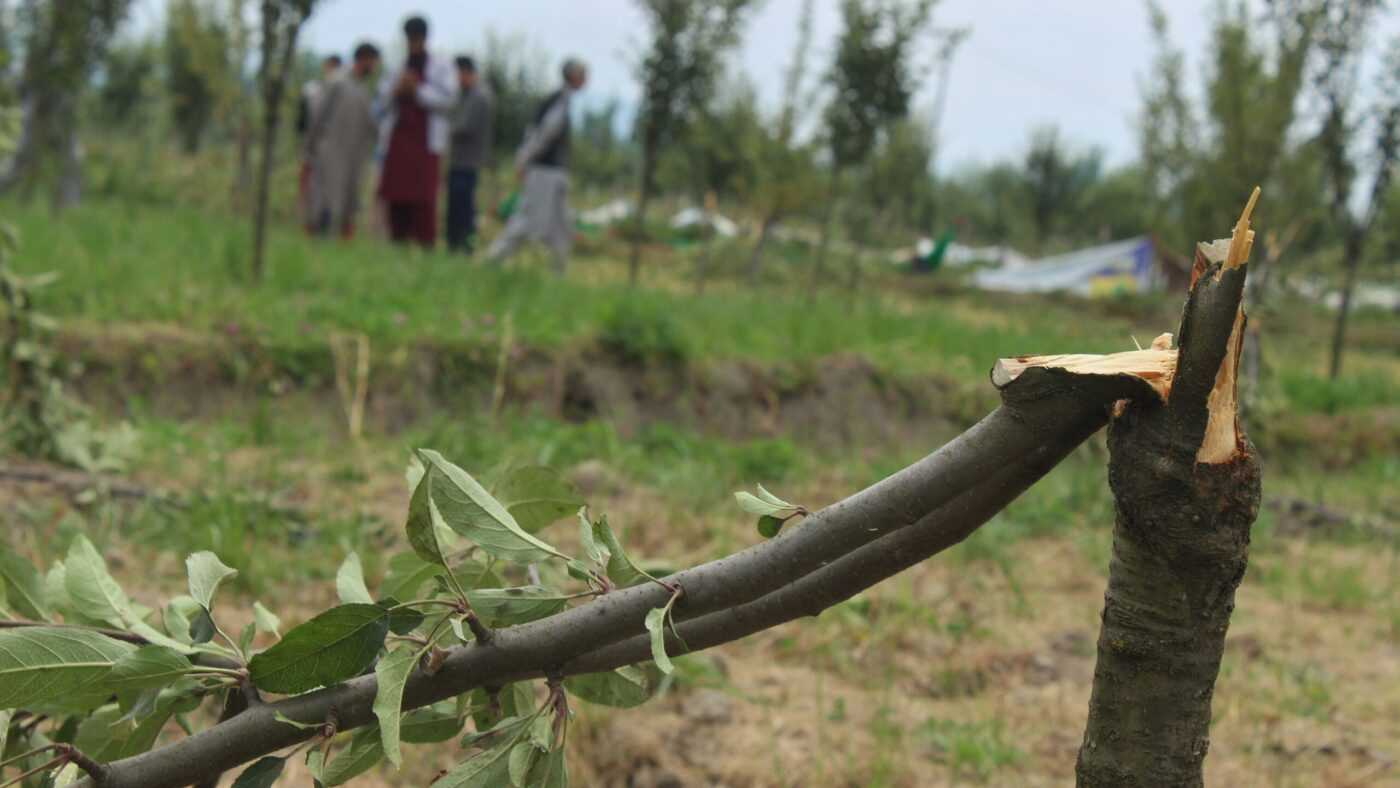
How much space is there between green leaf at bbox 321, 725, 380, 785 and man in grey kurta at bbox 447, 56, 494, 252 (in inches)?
369

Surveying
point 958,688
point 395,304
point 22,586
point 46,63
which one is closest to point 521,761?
point 22,586

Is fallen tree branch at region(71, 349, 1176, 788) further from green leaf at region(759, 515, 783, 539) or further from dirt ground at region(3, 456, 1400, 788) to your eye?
dirt ground at region(3, 456, 1400, 788)

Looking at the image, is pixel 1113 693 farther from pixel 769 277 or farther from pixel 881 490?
→ pixel 769 277

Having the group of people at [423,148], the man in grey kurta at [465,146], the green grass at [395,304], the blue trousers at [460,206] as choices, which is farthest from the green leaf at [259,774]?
the blue trousers at [460,206]

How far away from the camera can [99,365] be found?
5.19 m

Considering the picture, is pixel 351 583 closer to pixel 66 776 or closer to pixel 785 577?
pixel 66 776

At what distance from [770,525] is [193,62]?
18814 mm

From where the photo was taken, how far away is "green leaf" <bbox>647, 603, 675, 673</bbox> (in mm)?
882

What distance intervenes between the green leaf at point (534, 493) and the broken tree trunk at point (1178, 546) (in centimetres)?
53

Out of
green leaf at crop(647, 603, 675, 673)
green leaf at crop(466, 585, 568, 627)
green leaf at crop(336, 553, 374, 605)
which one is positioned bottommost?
green leaf at crop(336, 553, 374, 605)

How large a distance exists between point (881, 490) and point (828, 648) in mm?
2119

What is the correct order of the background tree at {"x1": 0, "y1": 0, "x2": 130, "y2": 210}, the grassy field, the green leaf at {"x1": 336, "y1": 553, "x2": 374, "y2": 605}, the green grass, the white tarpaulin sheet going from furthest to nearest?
1. the white tarpaulin sheet
2. the background tree at {"x1": 0, "y1": 0, "x2": 130, "y2": 210}
3. the green grass
4. the grassy field
5. the green leaf at {"x1": 336, "y1": 553, "x2": 374, "y2": 605}

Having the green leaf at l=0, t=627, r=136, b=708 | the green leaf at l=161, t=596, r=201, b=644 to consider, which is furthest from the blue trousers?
the green leaf at l=0, t=627, r=136, b=708

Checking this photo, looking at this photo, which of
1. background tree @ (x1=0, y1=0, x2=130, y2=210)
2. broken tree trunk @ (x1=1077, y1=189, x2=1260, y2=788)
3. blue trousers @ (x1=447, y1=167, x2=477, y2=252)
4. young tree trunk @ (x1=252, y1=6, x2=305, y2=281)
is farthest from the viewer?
blue trousers @ (x1=447, y1=167, x2=477, y2=252)
